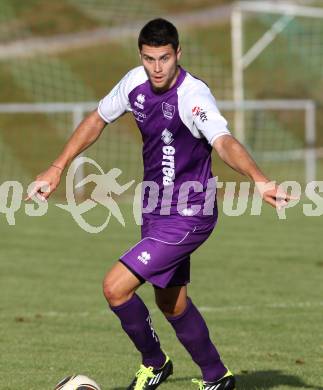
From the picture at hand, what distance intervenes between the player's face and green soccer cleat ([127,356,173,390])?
1785 mm

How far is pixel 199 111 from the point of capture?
7.04 meters

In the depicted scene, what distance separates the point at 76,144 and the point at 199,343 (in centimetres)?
148

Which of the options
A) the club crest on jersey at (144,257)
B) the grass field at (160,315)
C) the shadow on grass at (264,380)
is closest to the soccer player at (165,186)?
the club crest on jersey at (144,257)

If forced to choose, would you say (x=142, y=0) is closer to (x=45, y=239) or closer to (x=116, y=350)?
(x=45, y=239)

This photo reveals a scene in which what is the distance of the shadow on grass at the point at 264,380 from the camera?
7938 millimetres

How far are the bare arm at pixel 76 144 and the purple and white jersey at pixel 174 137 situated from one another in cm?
27

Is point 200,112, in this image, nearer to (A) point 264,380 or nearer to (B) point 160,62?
(B) point 160,62

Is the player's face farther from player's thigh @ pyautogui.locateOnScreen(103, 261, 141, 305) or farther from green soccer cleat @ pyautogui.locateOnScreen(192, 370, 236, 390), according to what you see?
green soccer cleat @ pyautogui.locateOnScreen(192, 370, 236, 390)

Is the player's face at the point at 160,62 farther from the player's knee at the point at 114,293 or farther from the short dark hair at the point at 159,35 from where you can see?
the player's knee at the point at 114,293

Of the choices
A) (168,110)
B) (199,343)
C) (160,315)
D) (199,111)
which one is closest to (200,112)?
(199,111)

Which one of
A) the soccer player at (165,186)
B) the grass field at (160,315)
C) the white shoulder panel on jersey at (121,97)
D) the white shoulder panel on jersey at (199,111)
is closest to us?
the white shoulder panel on jersey at (199,111)

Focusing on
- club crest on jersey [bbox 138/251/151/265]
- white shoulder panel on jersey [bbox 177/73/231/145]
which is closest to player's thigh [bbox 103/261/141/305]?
club crest on jersey [bbox 138/251/151/265]

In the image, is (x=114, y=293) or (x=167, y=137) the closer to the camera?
(x=114, y=293)

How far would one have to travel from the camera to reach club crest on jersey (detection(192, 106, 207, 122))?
23.0ft
